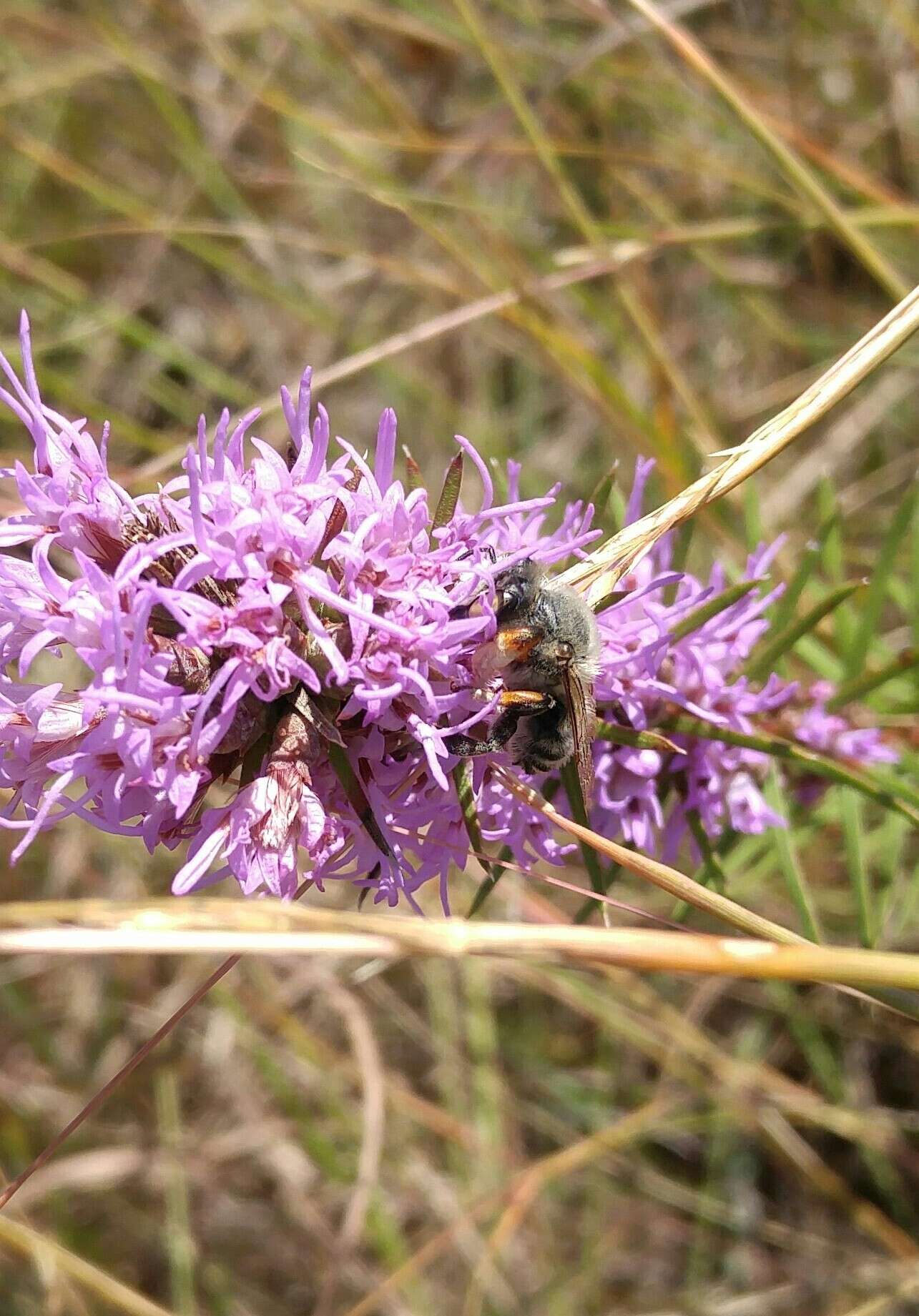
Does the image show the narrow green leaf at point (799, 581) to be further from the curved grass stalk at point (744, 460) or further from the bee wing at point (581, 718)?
the bee wing at point (581, 718)

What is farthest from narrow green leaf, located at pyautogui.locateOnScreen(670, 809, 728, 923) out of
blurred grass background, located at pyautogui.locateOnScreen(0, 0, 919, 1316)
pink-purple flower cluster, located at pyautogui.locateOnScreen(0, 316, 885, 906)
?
blurred grass background, located at pyautogui.locateOnScreen(0, 0, 919, 1316)

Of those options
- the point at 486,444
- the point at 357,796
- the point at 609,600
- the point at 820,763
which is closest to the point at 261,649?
the point at 357,796

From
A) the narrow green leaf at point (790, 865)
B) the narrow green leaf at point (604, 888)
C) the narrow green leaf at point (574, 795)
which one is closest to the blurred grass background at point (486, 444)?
the narrow green leaf at point (790, 865)

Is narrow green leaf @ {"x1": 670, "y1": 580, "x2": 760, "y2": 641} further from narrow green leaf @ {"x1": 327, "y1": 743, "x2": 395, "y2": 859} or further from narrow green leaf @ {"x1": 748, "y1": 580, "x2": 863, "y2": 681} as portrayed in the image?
narrow green leaf @ {"x1": 327, "y1": 743, "x2": 395, "y2": 859}

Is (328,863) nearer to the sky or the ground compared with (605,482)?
nearer to the ground

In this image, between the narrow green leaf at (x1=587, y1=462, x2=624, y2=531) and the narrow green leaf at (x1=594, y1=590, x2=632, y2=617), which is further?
the narrow green leaf at (x1=587, y1=462, x2=624, y2=531)

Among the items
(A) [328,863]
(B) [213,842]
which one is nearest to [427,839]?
(A) [328,863]

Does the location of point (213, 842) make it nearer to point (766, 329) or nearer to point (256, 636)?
point (256, 636)
